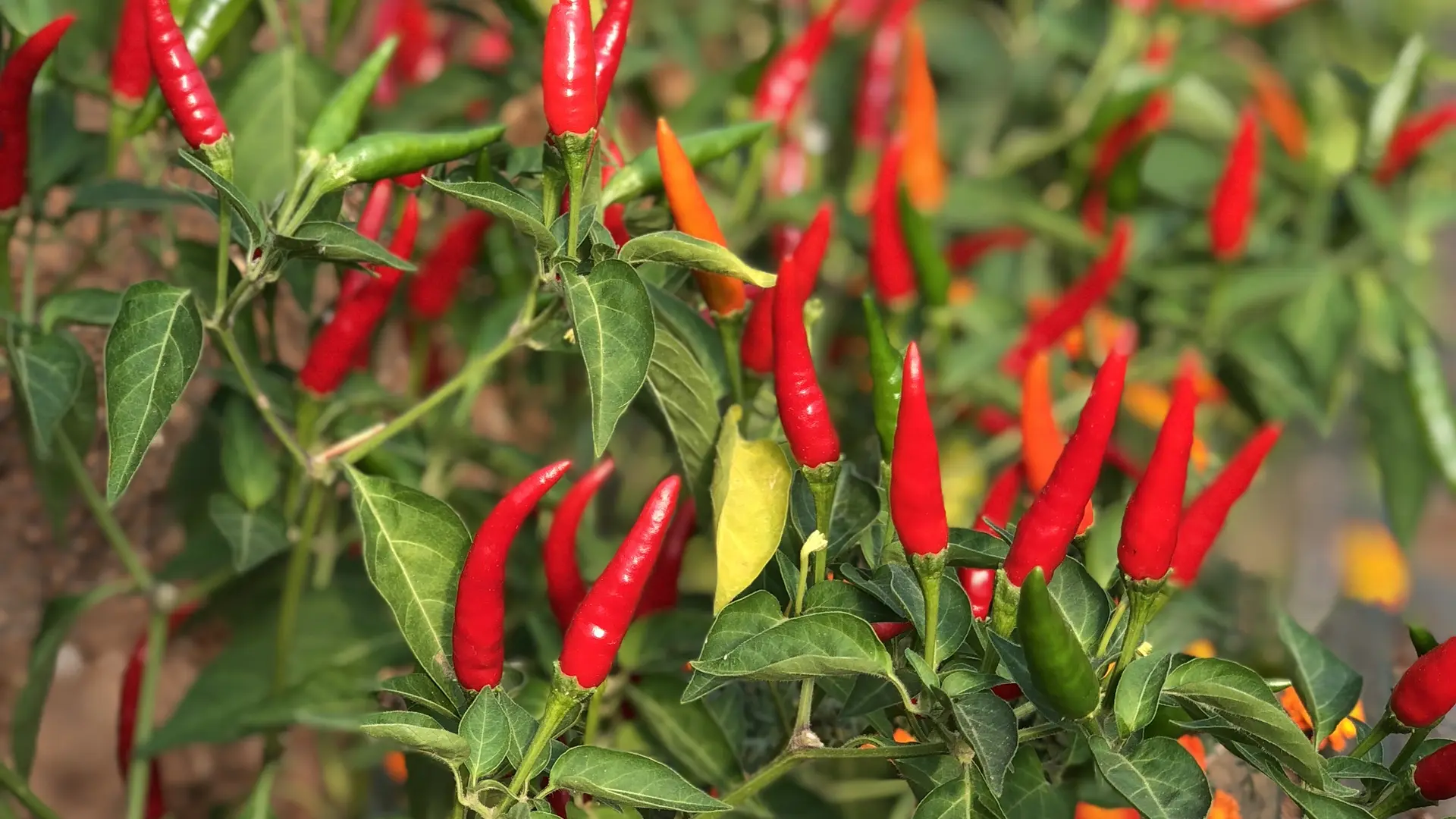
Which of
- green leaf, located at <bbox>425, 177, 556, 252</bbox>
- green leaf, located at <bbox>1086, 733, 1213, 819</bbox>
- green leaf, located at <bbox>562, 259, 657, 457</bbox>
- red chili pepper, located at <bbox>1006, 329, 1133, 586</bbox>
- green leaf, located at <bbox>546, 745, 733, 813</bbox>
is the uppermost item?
green leaf, located at <bbox>425, 177, 556, 252</bbox>

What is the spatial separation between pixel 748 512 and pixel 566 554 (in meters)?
0.18

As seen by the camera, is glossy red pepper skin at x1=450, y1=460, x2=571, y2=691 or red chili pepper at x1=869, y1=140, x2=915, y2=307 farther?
red chili pepper at x1=869, y1=140, x2=915, y2=307

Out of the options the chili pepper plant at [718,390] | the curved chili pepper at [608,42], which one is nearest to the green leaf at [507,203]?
the chili pepper plant at [718,390]

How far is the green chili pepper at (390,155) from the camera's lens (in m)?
0.73

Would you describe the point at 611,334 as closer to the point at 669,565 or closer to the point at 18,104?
the point at 669,565

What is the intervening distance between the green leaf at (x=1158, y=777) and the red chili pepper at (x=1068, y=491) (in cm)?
10

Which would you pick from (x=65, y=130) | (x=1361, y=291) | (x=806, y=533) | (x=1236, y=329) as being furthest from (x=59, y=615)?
(x=1361, y=291)

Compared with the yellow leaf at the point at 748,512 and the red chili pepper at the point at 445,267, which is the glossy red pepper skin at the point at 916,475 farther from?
the red chili pepper at the point at 445,267

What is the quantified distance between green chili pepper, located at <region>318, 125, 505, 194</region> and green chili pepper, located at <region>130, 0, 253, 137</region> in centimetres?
25

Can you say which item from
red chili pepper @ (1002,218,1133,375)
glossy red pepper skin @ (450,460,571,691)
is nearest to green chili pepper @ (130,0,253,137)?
glossy red pepper skin @ (450,460,571,691)

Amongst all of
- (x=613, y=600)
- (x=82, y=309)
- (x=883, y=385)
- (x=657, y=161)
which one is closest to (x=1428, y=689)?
(x=883, y=385)

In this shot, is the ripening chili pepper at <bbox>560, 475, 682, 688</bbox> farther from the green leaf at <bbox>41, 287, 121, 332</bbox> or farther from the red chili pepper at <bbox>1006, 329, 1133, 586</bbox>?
the green leaf at <bbox>41, 287, 121, 332</bbox>

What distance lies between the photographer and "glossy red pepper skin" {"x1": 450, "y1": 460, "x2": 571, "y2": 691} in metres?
0.67

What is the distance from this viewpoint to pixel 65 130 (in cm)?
98
